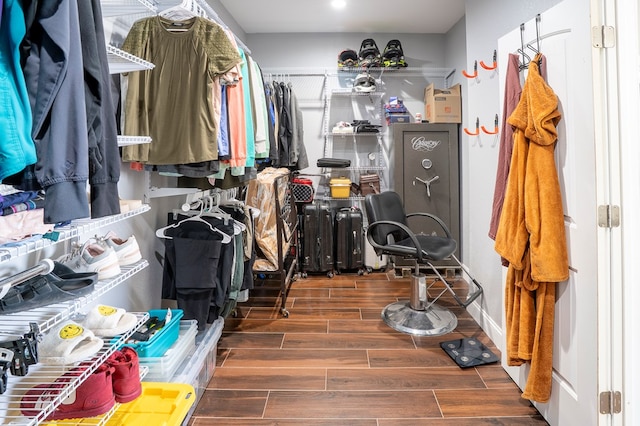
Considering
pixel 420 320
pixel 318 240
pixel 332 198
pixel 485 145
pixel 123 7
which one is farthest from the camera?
pixel 332 198

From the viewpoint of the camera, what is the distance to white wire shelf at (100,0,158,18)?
5.18ft

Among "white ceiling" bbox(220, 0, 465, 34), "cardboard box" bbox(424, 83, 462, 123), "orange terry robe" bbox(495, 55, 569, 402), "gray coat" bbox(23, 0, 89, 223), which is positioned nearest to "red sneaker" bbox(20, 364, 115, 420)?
"gray coat" bbox(23, 0, 89, 223)

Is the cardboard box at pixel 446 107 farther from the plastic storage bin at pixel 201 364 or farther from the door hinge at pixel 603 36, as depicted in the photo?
the plastic storage bin at pixel 201 364

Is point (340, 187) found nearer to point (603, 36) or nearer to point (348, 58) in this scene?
point (348, 58)

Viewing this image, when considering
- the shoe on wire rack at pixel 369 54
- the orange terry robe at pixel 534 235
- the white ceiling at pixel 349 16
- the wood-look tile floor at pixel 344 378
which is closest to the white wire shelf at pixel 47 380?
the wood-look tile floor at pixel 344 378

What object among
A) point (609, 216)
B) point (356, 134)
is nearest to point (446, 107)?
point (356, 134)

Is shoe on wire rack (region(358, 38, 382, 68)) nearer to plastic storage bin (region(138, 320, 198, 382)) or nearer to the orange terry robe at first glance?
the orange terry robe

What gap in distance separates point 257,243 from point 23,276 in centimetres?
220

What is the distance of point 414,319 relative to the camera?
116 inches

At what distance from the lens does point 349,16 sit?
4.00 metres

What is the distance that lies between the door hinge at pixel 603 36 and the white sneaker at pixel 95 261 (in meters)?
1.96

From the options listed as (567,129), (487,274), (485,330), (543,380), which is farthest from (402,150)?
(543,380)

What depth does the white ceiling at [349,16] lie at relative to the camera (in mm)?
3691

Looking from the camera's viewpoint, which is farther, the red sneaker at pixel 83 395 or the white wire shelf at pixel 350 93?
the white wire shelf at pixel 350 93
